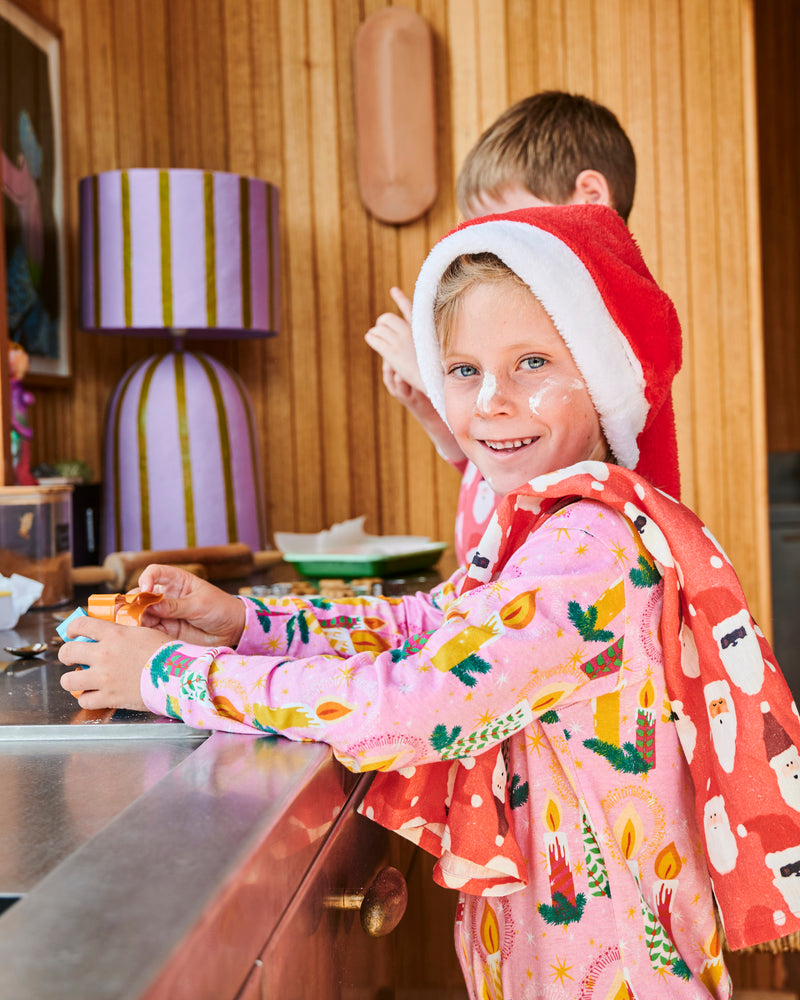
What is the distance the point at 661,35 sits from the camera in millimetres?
1964

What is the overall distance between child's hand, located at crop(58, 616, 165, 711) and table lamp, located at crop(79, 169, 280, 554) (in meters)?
1.00

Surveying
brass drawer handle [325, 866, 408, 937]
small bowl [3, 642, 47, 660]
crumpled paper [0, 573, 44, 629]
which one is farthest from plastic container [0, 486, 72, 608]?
brass drawer handle [325, 866, 408, 937]

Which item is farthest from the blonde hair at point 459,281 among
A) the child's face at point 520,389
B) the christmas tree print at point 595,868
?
the christmas tree print at point 595,868

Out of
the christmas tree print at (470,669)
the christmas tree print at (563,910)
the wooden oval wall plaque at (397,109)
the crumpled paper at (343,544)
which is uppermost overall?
the wooden oval wall plaque at (397,109)

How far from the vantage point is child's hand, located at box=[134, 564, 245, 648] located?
2.68ft

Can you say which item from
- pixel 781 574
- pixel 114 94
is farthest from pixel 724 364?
pixel 114 94

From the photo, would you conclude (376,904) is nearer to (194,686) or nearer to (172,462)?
(194,686)

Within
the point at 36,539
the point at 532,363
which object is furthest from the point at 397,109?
the point at 532,363

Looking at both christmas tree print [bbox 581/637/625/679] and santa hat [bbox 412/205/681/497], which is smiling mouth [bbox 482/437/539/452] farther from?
christmas tree print [bbox 581/637/625/679]

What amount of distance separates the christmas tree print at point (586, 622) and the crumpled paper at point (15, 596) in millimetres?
648

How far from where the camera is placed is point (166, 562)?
4.38ft

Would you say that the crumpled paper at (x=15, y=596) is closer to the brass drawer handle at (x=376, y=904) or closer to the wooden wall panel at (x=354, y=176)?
the brass drawer handle at (x=376, y=904)

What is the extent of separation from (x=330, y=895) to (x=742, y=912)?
0.90ft

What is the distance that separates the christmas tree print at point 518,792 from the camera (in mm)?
705
